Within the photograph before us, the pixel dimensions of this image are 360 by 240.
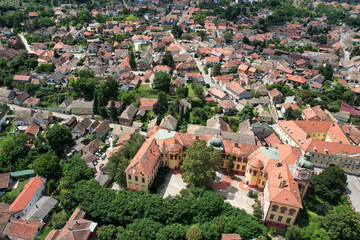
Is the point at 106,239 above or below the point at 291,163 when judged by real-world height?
below

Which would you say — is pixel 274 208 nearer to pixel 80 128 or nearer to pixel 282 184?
pixel 282 184

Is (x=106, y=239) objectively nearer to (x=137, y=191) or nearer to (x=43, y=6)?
(x=137, y=191)

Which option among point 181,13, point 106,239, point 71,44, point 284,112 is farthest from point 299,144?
point 181,13

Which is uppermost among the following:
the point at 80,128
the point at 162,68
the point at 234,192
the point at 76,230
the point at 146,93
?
the point at 162,68

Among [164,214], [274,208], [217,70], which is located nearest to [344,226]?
[274,208]

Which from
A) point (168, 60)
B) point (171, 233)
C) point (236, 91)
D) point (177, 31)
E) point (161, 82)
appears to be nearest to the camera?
point (171, 233)

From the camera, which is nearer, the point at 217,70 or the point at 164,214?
the point at 164,214

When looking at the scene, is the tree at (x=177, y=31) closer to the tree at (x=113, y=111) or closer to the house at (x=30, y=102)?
the tree at (x=113, y=111)

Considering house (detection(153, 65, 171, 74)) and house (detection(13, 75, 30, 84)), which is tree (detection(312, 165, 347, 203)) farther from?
house (detection(13, 75, 30, 84))
